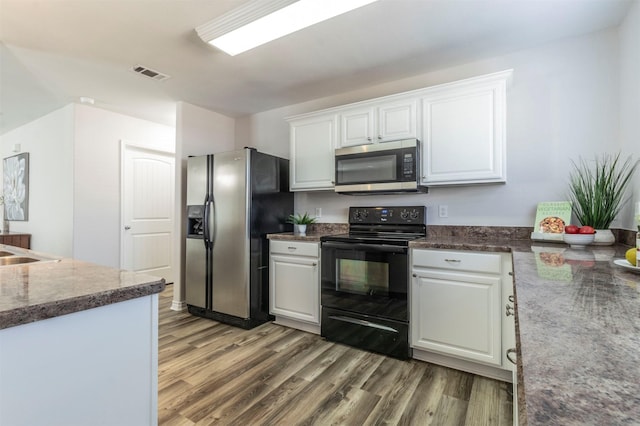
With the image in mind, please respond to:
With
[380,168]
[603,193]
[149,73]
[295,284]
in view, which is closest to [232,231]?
[295,284]

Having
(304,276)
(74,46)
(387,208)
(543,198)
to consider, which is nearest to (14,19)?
(74,46)

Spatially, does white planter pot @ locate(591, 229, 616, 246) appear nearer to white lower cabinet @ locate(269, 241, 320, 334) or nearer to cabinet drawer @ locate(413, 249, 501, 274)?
cabinet drawer @ locate(413, 249, 501, 274)

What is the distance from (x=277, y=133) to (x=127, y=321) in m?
3.04

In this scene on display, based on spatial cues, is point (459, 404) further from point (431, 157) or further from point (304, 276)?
point (431, 157)

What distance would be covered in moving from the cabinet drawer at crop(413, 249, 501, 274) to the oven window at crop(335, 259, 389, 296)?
0.27 m

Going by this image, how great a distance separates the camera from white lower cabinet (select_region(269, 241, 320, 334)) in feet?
8.99

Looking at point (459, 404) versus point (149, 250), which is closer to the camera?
point (459, 404)

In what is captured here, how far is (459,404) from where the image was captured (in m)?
1.75

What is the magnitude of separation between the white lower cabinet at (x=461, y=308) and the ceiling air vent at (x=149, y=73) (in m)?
2.74

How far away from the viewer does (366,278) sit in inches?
95.4

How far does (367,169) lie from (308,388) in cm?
174

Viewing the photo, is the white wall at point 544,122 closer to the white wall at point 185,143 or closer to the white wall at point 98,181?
the white wall at point 185,143

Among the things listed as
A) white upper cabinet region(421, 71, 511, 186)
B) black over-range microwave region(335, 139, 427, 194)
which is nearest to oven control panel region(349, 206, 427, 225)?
black over-range microwave region(335, 139, 427, 194)

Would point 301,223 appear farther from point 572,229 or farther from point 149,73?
point 572,229
